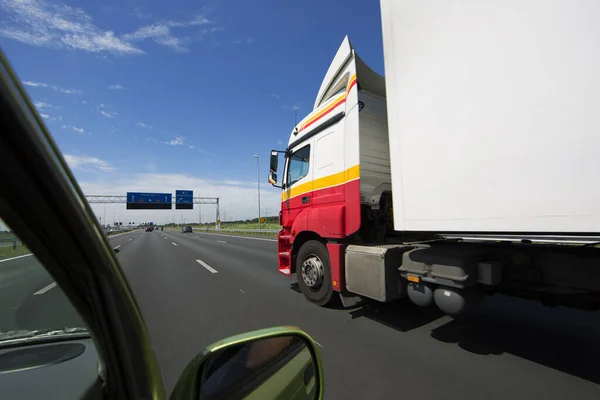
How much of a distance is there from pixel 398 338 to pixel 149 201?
151 ft

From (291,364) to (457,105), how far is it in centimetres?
247

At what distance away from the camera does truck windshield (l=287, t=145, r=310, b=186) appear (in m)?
5.28

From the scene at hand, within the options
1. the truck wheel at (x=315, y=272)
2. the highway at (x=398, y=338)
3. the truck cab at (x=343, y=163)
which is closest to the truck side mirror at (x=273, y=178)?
the truck cab at (x=343, y=163)

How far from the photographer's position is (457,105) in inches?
102

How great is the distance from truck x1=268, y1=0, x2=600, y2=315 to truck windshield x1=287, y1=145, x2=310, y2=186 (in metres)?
0.91

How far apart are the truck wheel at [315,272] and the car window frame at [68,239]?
3.81 metres

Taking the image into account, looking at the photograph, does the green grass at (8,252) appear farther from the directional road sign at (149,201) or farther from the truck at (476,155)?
the directional road sign at (149,201)

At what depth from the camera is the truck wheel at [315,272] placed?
4.52 meters

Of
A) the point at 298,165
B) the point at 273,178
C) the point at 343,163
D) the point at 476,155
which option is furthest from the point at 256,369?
the point at 273,178

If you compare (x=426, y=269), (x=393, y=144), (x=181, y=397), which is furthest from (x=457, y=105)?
(x=181, y=397)

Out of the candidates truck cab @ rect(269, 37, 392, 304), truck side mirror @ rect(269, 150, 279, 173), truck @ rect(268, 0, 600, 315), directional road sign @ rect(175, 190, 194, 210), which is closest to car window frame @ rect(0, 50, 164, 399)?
truck @ rect(268, 0, 600, 315)

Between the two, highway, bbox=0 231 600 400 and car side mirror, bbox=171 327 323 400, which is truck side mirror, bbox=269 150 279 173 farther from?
car side mirror, bbox=171 327 323 400

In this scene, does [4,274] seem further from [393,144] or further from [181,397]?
[393,144]

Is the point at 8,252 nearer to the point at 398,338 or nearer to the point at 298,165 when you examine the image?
the point at 398,338
